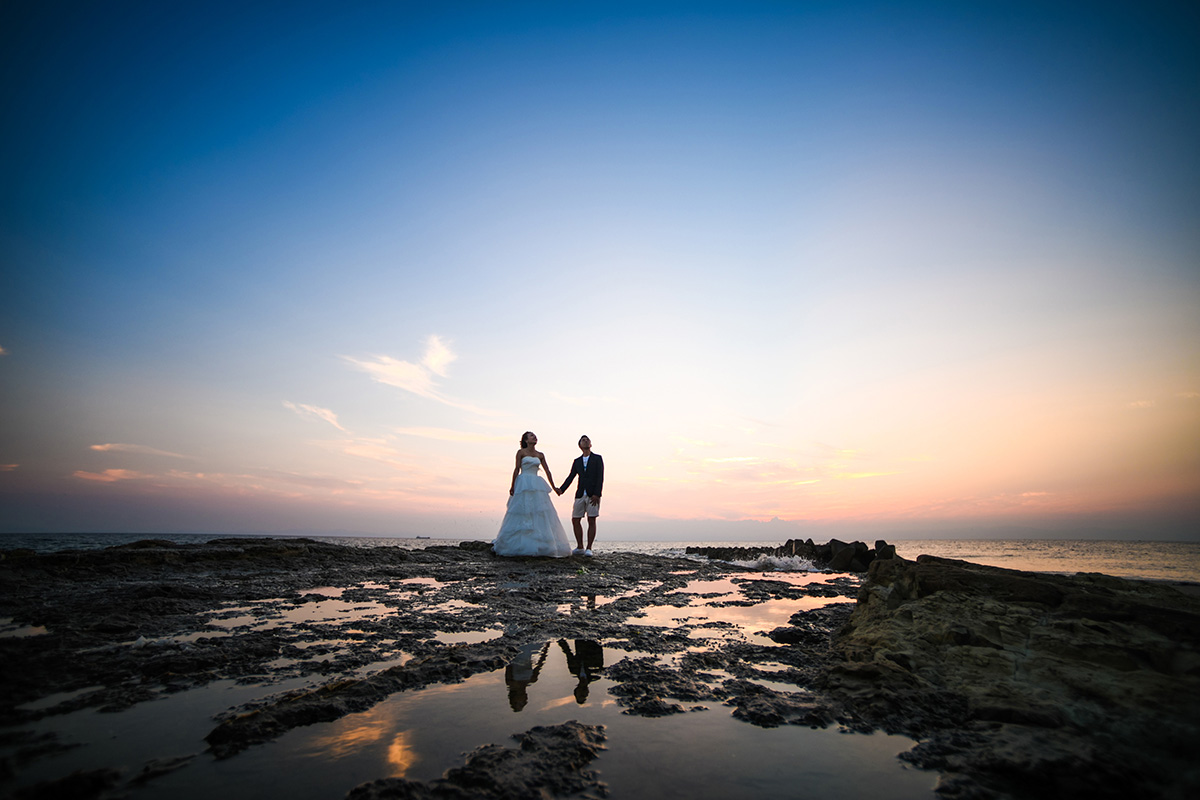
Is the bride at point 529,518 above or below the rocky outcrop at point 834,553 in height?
above

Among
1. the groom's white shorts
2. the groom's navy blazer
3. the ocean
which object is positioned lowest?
the ocean

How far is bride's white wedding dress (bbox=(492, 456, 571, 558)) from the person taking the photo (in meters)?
13.4

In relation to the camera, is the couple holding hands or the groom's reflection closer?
the groom's reflection

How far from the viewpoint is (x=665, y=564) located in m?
13.6

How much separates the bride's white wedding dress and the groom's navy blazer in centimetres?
96

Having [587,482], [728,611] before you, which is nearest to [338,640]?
[728,611]

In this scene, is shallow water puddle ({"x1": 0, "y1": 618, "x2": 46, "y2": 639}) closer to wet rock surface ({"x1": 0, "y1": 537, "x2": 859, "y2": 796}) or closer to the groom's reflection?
wet rock surface ({"x1": 0, "y1": 537, "x2": 859, "y2": 796})

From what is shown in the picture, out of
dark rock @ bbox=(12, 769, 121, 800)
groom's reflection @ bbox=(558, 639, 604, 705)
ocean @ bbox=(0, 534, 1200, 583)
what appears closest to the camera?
dark rock @ bbox=(12, 769, 121, 800)

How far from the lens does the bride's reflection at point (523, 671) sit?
352cm

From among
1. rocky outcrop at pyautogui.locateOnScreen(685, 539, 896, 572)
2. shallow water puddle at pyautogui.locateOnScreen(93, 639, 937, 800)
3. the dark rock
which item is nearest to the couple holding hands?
rocky outcrop at pyautogui.locateOnScreen(685, 539, 896, 572)

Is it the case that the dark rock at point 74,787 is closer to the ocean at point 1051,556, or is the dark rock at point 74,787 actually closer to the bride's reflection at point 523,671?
the bride's reflection at point 523,671

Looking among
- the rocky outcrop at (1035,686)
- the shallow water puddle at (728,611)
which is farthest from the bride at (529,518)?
the rocky outcrop at (1035,686)

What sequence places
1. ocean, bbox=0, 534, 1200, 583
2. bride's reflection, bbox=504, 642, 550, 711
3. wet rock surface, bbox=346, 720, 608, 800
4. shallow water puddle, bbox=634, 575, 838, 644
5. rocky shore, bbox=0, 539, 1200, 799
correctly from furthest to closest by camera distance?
1. ocean, bbox=0, 534, 1200, 583
2. shallow water puddle, bbox=634, 575, 838, 644
3. bride's reflection, bbox=504, 642, 550, 711
4. rocky shore, bbox=0, 539, 1200, 799
5. wet rock surface, bbox=346, 720, 608, 800

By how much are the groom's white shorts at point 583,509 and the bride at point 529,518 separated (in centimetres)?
91
